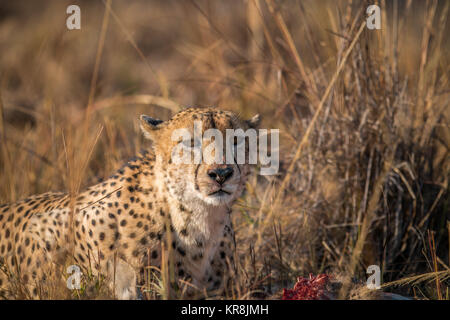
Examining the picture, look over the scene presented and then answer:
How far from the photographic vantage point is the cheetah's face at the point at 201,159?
236 centimetres

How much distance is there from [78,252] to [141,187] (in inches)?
15.0

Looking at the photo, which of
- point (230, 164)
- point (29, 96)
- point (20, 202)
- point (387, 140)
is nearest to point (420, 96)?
point (387, 140)

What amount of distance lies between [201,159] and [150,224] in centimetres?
33

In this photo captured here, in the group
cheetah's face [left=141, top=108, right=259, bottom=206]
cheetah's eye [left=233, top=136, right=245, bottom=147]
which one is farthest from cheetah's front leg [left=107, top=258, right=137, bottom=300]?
cheetah's eye [left=233, top=136, right=245, bottom=147]

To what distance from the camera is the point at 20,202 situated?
9.66 ft

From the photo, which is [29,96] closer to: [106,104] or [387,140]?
[106,104]

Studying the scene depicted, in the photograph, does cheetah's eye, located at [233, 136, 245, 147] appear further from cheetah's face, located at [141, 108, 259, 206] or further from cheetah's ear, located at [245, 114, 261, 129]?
cheetah's ear, located at [245, 114, 261, 129]

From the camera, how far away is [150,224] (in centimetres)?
244

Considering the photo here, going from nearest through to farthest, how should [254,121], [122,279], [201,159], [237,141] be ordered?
1. [122,279]
2. [201,159]
3. [237,141]
4. [254,121]

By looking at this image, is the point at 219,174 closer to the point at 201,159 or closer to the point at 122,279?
the point at 201,159

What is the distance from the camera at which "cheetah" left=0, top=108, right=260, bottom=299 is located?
2.37m

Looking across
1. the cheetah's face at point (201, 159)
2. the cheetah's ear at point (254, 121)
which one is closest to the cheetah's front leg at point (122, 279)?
the cheetah's face at point (201, 159)

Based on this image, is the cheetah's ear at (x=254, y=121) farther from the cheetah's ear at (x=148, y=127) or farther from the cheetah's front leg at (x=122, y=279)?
the cheetah's front leg at (x=122, y=279)

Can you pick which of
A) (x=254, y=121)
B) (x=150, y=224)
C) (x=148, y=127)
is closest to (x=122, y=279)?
(x=150, y=224)
